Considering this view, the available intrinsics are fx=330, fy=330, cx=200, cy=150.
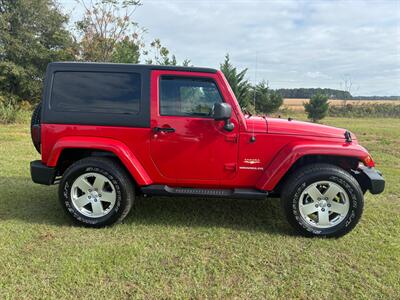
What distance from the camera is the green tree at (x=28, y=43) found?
19078 millimetres

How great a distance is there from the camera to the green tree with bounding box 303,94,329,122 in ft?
80.4

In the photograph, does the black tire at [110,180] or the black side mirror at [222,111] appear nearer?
the black side mirror at [222,111]

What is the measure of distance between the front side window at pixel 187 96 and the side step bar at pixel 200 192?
34.3 inches

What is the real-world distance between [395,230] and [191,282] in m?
2.63

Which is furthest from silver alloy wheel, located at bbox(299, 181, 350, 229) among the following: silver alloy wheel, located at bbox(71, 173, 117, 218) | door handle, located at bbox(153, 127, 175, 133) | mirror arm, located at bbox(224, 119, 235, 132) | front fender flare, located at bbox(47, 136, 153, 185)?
silver alloy wheel, located at bbox(71, 173, 117, 218)

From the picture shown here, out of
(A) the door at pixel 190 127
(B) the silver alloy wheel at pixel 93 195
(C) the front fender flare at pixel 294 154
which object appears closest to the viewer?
(C) the front fender flare at pixel 294 154

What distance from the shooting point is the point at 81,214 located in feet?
12.5

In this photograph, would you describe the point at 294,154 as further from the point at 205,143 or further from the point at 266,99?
the point at 266,99

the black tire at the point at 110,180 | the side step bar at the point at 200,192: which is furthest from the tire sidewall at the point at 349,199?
the black tire at the point at 110,180

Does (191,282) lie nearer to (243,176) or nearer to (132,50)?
(243,176)

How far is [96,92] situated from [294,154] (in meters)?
2.32

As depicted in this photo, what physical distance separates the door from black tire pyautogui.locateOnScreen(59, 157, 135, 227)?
1.52 feet

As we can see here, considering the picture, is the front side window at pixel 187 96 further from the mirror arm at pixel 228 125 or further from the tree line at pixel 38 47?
the tree line at pixel 38 47

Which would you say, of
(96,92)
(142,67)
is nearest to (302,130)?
(142,67)
